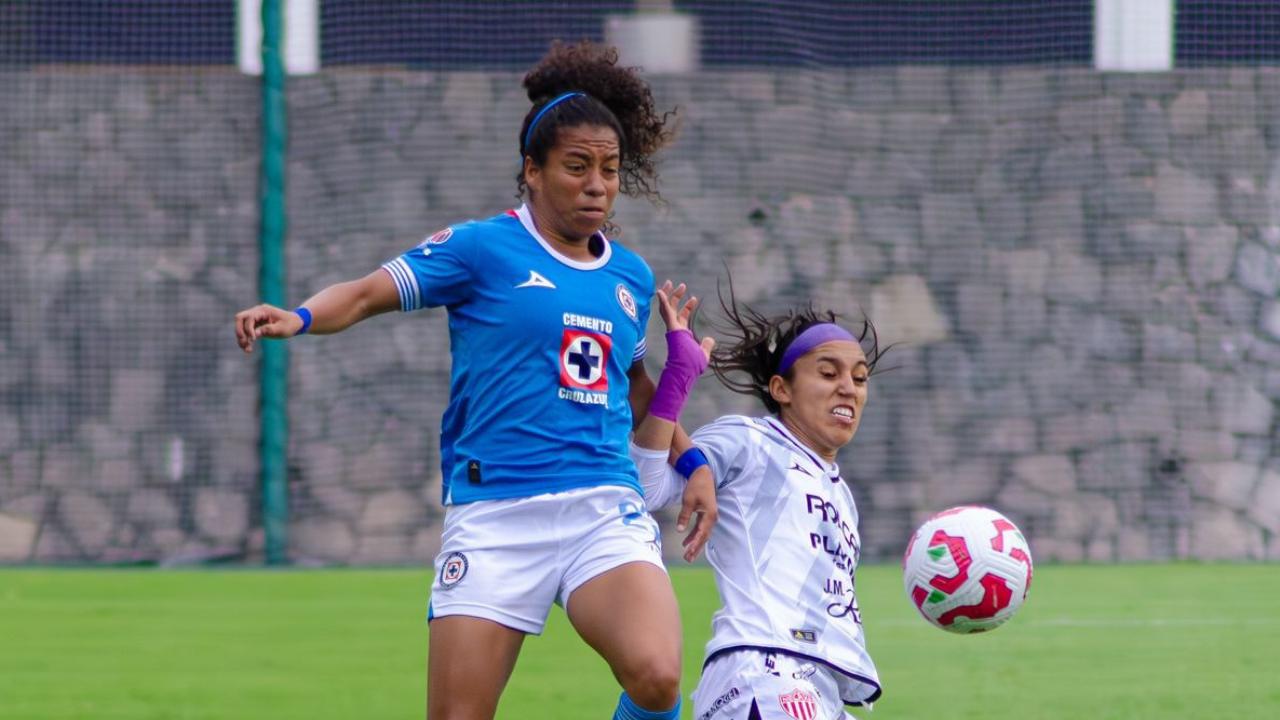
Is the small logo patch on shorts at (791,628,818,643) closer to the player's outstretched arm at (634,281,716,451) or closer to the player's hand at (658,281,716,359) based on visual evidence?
the player's outstretched arm at (634,281,716,451)

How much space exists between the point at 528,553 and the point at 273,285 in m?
7.37

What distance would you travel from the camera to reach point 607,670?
6.59m

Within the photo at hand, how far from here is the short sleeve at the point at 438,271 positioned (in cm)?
394

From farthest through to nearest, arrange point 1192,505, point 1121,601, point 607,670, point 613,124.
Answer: point 1192,505 → point 1121,601 → point 607,670 → point 613,124

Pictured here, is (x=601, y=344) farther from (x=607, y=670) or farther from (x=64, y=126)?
(x=64, y=126)

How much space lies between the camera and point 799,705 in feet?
13.3

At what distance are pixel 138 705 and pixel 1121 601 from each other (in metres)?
5.03

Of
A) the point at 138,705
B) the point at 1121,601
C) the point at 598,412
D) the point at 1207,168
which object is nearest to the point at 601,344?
the point at 598,412

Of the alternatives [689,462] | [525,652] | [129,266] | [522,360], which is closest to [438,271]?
[522,360]

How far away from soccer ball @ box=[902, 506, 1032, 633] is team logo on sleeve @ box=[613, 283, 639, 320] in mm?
996

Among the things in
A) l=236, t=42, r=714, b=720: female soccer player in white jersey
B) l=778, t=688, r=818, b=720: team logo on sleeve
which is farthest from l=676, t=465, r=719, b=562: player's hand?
l=778, t=688, r=818, b=720: team logo on sleeve

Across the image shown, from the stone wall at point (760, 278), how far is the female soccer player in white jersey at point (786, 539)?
21.2 ft

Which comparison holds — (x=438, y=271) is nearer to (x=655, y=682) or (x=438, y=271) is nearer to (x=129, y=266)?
(x=655, y=682)

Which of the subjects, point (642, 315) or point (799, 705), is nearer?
point (799, 705)
